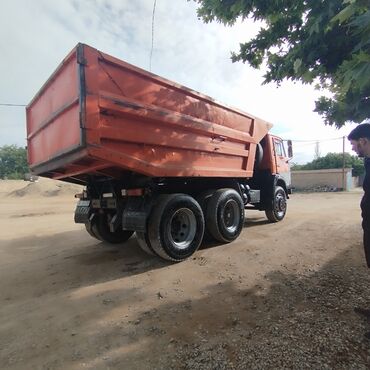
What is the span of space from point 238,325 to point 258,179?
6297 mm

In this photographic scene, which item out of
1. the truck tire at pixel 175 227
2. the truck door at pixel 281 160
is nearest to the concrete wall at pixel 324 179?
the truck door at pixel 281 160

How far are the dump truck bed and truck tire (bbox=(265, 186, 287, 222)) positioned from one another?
2897 mm

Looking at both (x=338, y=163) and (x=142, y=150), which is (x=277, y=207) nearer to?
(x=142, y=150)

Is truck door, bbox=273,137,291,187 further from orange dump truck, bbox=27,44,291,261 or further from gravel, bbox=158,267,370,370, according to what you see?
gravel, bbox=158,267,370,370

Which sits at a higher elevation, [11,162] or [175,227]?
[11,162]

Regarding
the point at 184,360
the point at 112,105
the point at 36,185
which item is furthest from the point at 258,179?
the point at 36,185

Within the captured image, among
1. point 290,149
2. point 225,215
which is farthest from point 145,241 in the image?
point 290,149

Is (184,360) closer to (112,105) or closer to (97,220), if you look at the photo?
(112,105)

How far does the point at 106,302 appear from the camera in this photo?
12.3ft

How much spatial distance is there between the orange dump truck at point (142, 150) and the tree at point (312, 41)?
4.97 feet

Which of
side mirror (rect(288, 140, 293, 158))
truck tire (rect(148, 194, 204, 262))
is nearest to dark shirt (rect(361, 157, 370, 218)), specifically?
truck tire (rect(148, 194, 204, 262))

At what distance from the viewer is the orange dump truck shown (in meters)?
4.21

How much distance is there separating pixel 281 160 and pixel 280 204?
1333 mm

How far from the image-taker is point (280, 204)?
9.15 metres
